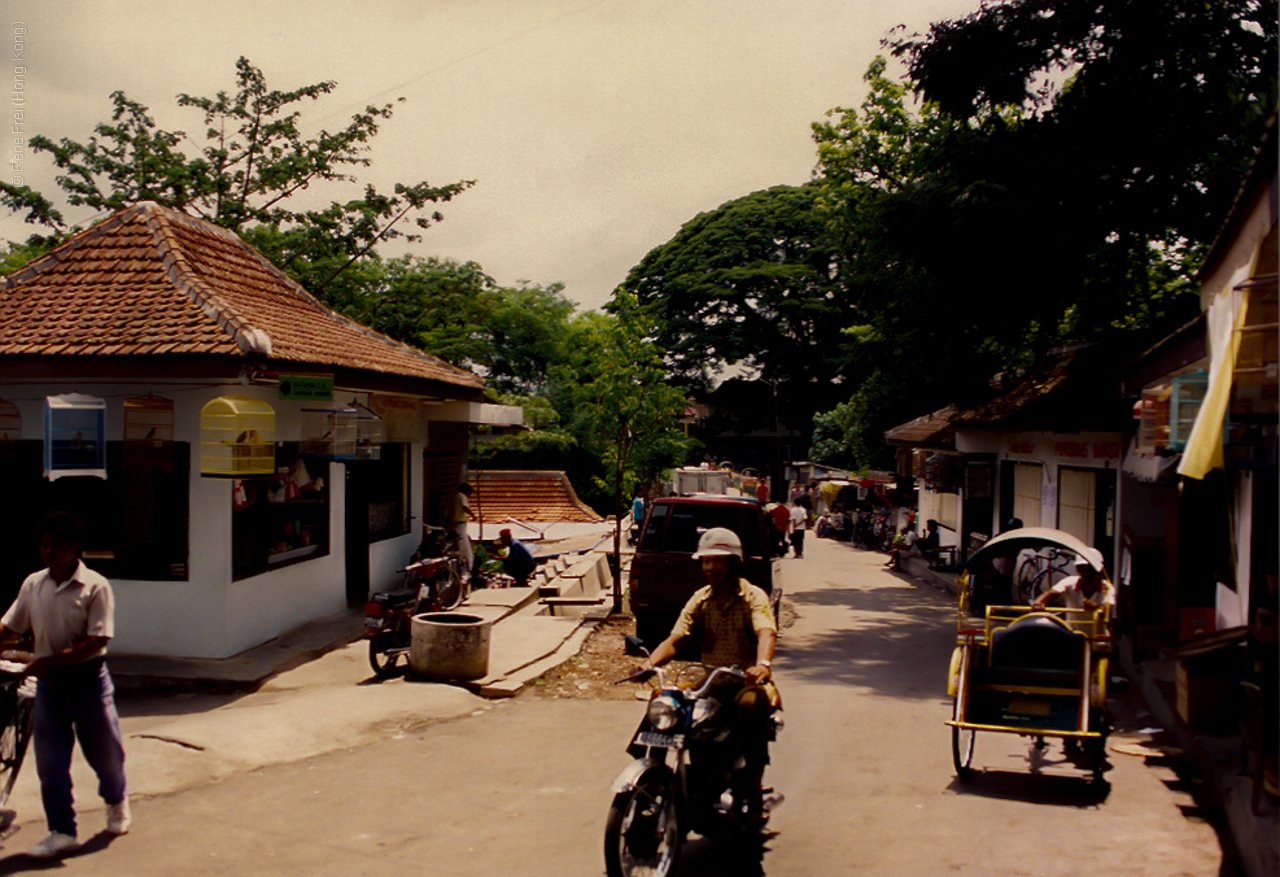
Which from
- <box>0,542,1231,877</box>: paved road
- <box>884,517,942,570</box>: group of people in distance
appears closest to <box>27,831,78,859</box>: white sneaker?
→ <box>0,542,1231,877</box>: paved road

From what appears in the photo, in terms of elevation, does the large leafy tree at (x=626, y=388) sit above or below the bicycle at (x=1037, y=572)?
above

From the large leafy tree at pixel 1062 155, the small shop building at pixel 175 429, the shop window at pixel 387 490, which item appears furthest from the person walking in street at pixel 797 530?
the small shop building at pixel 175 429

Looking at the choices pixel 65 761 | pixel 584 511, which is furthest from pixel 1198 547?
pixel 584 511

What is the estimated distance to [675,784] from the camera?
16.7 feet

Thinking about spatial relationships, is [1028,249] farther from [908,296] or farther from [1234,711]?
[1234,711]

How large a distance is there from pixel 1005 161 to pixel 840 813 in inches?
458

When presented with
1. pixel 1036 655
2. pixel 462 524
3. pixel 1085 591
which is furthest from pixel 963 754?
pixel 462 524

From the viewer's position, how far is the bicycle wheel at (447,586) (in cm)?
1391

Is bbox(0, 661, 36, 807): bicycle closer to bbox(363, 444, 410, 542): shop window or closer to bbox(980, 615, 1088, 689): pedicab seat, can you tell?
bbox(980, 615, 1088, 689): pedicab seat

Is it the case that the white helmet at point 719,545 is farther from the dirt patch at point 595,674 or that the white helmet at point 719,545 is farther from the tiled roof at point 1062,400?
the tiled roof at point 1062,400

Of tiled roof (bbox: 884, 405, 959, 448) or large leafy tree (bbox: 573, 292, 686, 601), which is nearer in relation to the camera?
large leafy tree (bbox: 573, 292, 686, 601)

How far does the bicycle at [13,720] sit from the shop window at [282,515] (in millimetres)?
5015

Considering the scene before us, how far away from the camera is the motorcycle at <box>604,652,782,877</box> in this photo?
4.89 meters

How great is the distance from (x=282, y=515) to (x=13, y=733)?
658 cm
